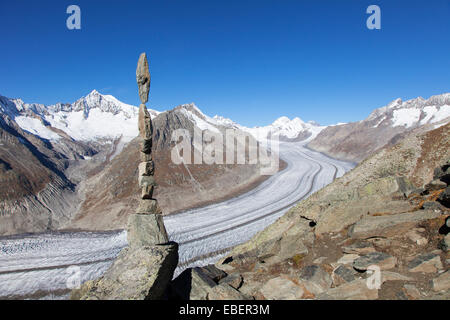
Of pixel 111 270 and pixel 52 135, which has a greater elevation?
pixel 52 135

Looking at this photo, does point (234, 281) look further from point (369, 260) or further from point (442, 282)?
point (442, 282)

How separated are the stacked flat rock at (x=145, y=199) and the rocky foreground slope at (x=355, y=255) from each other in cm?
220

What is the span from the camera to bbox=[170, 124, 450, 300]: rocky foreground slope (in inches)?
317

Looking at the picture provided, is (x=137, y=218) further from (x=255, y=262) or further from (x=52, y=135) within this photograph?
(x=52, y=135)

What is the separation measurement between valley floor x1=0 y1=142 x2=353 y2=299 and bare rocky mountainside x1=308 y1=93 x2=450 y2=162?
2546 inches

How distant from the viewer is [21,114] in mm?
137125

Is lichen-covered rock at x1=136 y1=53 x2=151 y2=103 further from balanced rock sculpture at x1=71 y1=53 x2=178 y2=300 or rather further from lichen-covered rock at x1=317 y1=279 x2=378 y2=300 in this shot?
lichen-covered rock at x1=317 y1=279 x2=378 y2=300

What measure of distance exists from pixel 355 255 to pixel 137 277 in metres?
8.59

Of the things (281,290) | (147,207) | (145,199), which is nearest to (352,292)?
(281,290)

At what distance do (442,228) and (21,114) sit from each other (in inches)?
7025

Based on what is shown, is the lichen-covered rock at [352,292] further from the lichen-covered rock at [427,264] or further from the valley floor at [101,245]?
the valley floor at [101,245]

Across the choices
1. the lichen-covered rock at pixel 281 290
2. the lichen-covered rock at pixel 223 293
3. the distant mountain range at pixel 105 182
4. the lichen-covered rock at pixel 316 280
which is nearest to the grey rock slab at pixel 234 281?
the lichen-covered rock at pixel 223 293

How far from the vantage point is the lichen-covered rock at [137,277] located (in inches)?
284

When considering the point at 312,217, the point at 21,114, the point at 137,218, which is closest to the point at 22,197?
the point at 137,218
